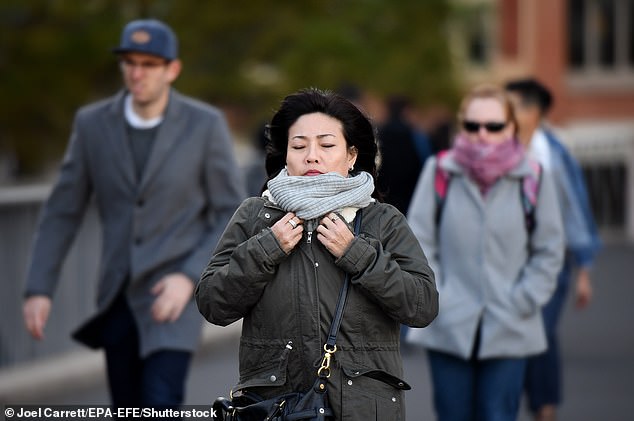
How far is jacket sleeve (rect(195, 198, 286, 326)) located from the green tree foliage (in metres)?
15.5

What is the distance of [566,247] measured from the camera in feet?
28.9

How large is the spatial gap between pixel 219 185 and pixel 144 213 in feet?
1.31

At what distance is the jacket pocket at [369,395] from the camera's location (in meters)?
4.53

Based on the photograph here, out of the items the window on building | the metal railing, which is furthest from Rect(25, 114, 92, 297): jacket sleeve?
the window on building

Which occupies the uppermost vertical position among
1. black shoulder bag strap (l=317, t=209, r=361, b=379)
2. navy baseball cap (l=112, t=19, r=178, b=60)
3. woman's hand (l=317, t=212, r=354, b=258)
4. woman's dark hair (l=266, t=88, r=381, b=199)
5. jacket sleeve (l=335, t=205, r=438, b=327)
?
navy baseball cap (l=112, t=19, r=178, b=60)

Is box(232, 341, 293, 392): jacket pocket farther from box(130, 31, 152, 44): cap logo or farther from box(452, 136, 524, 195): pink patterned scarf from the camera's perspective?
box(130, 31, 152, 44): cap logo

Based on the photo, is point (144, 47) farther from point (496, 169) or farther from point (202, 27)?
point (202, 27)

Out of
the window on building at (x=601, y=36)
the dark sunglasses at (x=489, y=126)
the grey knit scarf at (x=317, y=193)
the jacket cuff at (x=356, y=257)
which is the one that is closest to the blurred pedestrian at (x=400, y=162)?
the dark sunglasses at (x=489, y=126)

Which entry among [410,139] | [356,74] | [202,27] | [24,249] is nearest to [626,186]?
[356,74]

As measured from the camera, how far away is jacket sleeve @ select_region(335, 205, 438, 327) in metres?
4.52

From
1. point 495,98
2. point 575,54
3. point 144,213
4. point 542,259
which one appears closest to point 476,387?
point 542,259

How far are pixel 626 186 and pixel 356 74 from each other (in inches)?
199

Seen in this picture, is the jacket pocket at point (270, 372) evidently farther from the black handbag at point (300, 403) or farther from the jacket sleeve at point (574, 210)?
the jacket sleeve at point (574, 210)

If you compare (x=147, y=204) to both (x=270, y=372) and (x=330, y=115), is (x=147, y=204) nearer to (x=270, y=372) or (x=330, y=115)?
(x=330, y=115)
